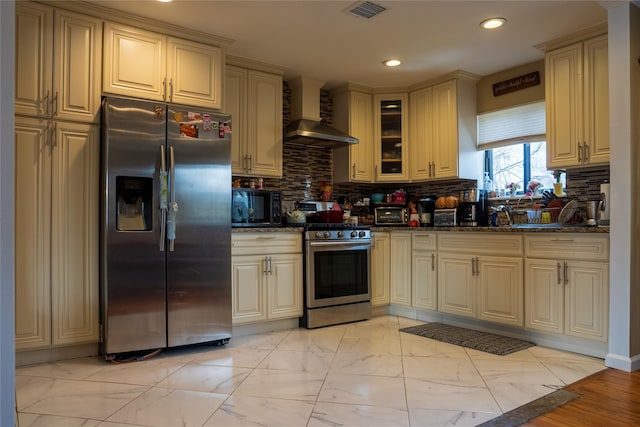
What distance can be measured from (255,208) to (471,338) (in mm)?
2037

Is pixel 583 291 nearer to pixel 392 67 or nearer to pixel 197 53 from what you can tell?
pixel 392 67

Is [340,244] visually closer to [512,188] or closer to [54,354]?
[512,188]

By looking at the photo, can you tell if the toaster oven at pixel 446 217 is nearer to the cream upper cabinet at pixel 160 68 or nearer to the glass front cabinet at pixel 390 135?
the glass front cabinet at pixel 390 135

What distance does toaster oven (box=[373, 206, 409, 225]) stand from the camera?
484 centimetres

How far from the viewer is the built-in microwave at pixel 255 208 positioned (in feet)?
12.7

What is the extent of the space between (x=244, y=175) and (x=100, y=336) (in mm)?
1758

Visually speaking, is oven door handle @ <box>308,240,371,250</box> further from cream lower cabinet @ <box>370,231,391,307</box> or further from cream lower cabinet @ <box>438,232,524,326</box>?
cream lower cabinet @ <box>438,232,524,326</box>

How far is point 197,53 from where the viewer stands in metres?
3.52

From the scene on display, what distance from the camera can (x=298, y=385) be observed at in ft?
8.43

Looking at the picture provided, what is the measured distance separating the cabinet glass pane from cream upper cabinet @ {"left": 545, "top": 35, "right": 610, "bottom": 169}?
61.3 inches

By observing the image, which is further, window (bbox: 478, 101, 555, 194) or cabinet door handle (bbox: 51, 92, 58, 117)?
window (bbox: 478, 101, 555, 194)

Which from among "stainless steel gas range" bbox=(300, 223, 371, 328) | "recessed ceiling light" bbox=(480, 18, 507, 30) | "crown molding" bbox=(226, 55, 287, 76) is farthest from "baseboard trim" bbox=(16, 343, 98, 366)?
"recessed ceiling light" bbox=(480, 18, 507, 30)

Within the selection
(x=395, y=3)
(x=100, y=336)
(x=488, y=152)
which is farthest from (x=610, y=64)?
(x=100, y=336)

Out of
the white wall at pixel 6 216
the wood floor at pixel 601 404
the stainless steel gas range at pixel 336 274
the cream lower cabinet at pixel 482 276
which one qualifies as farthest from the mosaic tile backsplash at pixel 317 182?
the white wall at pixel 6 216
